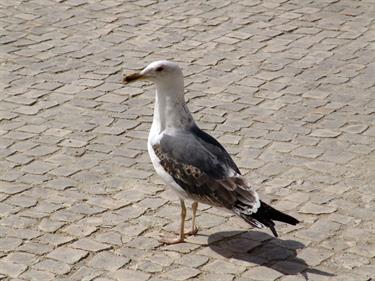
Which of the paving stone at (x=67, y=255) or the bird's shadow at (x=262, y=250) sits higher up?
the paving stone at (x=67, y=255)

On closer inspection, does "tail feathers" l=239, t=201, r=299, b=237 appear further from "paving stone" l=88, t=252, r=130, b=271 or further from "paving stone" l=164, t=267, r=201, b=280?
"paving stone" l=88, t=252, r=130, b=271

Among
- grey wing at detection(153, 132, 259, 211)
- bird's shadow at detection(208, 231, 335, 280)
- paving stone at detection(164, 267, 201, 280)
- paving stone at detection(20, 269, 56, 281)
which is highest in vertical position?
grey wing at detection(153, 132, 259, 211)

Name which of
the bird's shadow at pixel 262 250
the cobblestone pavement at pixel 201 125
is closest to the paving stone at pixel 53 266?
the cobblestone pavement at pixel 201 125

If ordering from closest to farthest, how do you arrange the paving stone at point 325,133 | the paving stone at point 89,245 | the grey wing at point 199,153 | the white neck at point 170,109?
the grey wing at point 199,153
the paving stone at point 89,245
the white neck at point 170,109
the paving stone at point 325,133

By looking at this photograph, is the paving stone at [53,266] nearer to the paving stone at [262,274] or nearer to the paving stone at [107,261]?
the paving stone at [107,261]

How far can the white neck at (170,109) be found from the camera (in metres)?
8.28

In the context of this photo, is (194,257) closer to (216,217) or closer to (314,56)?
(216,217)

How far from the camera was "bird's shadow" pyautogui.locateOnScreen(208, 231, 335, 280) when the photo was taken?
788cm

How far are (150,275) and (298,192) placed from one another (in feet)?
6.53

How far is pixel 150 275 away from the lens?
7.75 metres

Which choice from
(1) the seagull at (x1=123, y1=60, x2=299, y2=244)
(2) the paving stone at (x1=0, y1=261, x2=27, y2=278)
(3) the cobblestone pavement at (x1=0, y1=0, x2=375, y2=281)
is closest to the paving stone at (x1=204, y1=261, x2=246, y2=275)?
(3) the cobblestone pavement at (x1=0, y1=0, x2=375, y2=281)

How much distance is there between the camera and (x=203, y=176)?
314 inches

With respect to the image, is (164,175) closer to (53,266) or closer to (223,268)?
(223,268)

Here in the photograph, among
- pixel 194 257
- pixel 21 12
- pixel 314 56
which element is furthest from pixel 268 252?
pixel 21 12
